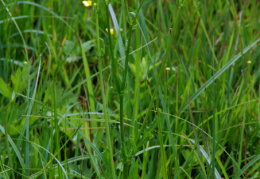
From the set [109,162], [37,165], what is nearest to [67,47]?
[37,165]

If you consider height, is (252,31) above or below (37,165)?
above

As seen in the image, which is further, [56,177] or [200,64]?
[200,64]

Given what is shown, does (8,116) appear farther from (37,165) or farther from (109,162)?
(109,162)

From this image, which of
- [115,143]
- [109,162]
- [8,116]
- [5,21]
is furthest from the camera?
[5,21]

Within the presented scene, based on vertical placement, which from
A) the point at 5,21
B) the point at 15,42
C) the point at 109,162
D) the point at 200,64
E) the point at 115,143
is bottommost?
the point at 115,143

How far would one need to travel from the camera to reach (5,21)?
1.75m

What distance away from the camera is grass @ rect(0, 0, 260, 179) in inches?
42.2

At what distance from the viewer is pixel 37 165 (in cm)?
121

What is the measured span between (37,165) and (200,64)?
990 millimetres

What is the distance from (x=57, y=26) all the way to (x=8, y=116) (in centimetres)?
90

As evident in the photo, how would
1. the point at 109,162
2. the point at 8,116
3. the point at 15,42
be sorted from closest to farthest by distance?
the point at 109,162, the point at 8,116, the point at 15,42

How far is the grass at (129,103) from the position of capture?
42.2 inches

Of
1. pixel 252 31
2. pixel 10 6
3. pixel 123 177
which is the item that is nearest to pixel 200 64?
pixel 252 31

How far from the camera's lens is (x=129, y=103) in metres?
1.42
